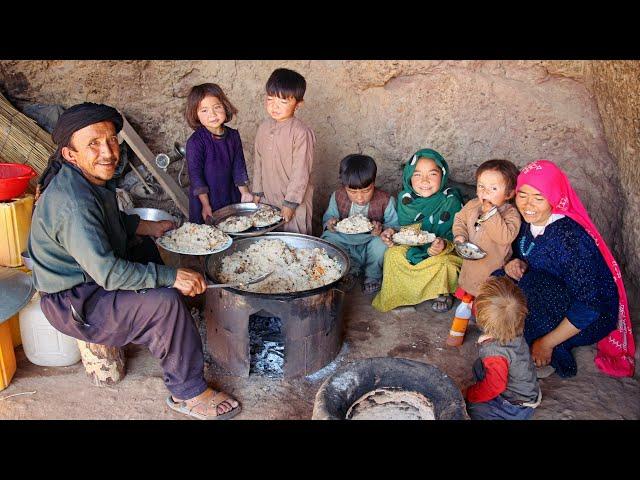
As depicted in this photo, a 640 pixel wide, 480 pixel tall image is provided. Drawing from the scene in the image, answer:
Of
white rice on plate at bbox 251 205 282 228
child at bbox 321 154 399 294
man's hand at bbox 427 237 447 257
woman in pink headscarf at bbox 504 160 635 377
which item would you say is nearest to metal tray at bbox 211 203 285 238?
white rice on plate at bbox 251 205 282 228

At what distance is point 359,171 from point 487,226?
117cm

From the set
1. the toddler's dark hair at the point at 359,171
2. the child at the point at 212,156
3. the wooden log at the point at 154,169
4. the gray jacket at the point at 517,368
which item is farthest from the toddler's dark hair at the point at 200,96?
the gray jacket at the point at 517,368

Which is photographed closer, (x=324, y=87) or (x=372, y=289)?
(x=372, y=289)

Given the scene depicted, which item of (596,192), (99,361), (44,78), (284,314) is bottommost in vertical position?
(99,361)

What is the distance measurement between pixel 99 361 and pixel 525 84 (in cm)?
406

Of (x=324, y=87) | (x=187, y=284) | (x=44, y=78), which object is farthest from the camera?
(x=44, y=78)

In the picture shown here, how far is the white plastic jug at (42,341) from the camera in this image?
3750 millimetres

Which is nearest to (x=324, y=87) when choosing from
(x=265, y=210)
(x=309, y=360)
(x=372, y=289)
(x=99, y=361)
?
(x=265, y=210)

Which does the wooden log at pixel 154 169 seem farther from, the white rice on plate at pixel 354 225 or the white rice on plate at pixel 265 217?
the white rice on plate at pixel 354 225

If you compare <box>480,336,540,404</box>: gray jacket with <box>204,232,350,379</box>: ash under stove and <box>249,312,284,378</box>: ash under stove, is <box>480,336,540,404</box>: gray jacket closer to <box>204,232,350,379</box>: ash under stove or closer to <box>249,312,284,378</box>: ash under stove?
<box>204,232,350,379</box>: ash under stove

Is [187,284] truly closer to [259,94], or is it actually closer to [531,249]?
[531,249]

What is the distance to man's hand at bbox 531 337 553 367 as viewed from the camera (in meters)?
3.91

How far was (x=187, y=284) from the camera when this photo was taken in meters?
3.21

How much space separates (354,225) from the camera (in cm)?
477
